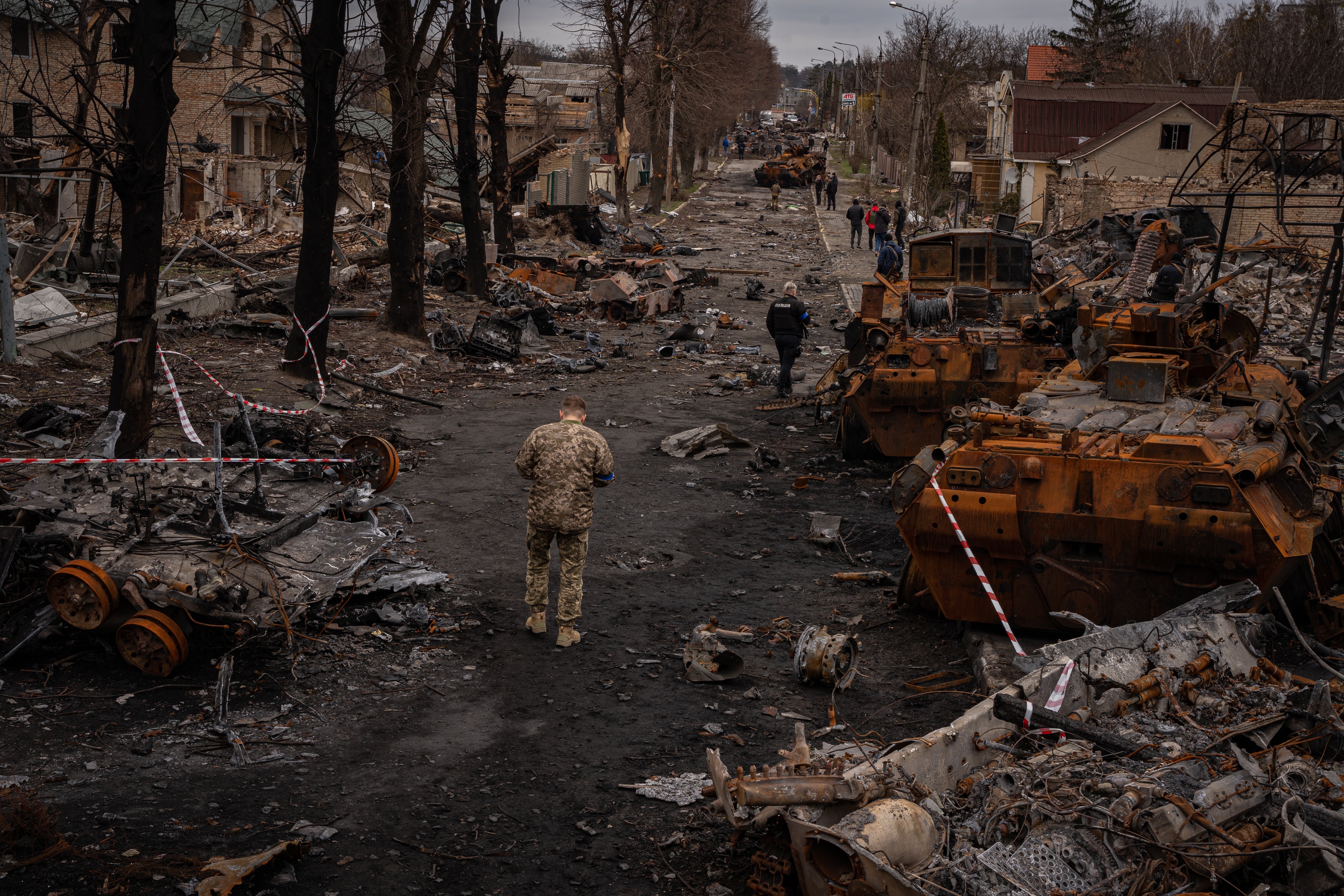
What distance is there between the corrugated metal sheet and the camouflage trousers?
43.7 metres

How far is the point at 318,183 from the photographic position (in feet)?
47.3

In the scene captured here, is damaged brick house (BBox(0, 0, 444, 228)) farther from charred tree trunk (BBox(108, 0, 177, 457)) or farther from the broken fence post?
charred tree trunk (BBox(108, 0, 177, 457))

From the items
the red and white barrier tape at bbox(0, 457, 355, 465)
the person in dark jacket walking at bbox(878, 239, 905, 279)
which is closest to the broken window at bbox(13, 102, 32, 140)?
the red and white barrier tape at bbox(0, 457, 355, 465)

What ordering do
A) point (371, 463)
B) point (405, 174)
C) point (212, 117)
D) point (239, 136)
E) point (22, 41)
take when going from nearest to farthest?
1. point (371, 463)
2. point (405, 174)
3. point (22, 41)
4. point (212, 117)
5. point (239, 136)

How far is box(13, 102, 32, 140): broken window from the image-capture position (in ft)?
36.2

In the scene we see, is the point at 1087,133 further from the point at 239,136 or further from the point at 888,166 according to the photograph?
the point at 239,136

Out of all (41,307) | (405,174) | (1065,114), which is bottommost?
(41,307)

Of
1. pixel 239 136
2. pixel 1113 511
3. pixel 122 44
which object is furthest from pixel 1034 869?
pixel 239 136

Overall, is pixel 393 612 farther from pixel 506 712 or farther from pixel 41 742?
pixel 41 742

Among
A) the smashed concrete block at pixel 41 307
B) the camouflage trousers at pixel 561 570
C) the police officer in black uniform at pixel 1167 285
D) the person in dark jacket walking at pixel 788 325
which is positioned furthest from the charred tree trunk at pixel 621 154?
the camouflage trousers at pixel 561 570

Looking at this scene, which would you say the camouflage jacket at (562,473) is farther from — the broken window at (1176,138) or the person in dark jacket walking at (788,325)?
the broken window at (1176,138)

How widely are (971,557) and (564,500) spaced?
259cm

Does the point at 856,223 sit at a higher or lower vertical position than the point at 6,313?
higher

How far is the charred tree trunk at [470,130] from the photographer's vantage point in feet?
71.1
